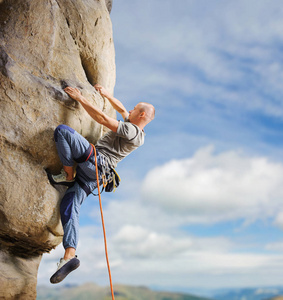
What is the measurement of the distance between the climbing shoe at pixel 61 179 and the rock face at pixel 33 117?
0.08 meters

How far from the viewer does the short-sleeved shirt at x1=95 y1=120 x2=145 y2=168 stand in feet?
16.3

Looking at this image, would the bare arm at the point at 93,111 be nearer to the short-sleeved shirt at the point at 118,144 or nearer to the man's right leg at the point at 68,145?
the short-sleeved shirt at the point at 118,144

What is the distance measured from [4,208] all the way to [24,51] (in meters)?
2.10

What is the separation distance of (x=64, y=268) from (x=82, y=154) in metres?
1.40

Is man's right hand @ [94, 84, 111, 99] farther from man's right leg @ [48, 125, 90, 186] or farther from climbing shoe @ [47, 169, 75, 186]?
climbing shoe @ [47, 169, 75, 186]

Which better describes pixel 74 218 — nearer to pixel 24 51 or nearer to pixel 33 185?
pixel 33 185

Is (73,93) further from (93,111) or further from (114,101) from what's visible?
(114,101)

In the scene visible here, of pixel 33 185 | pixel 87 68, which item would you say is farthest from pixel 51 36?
pixel 33 185

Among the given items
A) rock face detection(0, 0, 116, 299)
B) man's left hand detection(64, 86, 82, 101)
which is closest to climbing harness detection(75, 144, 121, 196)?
rock face detection(0, 0, 116, 299)

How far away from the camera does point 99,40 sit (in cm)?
590

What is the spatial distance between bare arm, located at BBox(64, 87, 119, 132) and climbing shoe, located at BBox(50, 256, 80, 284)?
68.2 inches

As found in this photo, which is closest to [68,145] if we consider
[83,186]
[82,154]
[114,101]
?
[82,154]

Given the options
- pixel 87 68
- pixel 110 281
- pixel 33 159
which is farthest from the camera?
pixel 87 68

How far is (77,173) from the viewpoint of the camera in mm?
4902
